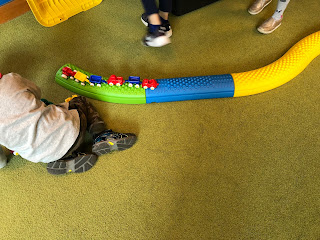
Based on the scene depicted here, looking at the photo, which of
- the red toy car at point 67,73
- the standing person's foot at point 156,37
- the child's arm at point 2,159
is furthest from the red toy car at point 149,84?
the child's arm at point 2,159

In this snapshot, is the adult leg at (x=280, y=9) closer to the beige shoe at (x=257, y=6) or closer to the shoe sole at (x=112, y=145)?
the beige shoe at (x=257, y=6)

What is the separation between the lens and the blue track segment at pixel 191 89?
126 cm

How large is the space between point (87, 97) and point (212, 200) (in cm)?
70

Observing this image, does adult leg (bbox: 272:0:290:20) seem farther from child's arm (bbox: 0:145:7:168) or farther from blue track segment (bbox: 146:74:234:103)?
child's arm (bbox: 0:145:7:168)

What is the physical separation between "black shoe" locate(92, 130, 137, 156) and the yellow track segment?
511 mm

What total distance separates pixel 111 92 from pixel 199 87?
381 mm

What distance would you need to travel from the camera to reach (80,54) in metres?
1.49

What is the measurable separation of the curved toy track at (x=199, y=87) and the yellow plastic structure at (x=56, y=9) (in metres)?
0.36

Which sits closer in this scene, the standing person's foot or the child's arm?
the child's arm

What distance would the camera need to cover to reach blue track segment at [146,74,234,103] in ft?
4.14

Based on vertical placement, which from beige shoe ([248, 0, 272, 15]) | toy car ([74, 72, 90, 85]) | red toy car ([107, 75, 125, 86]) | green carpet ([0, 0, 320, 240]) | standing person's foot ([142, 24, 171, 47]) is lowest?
green carpet ([0, 0, 320, 240])

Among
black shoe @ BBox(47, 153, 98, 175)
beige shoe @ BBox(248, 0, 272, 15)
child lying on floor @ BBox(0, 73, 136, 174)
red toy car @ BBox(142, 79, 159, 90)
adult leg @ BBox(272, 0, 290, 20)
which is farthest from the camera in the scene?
beige shoe @ BBox(248, 0, 272, 15)

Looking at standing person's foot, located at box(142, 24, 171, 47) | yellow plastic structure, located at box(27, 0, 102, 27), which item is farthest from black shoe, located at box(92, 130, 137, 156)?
yellow plastic structure, located at box(27, 0, 102, 27)

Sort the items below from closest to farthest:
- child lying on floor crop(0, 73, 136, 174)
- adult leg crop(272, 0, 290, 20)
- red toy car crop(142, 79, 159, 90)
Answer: child lying on floor crop(0, 73, 136, 174), red toy car crop(142, 79, 159, 90), adult leg crop(272, 0, 290, 20)
